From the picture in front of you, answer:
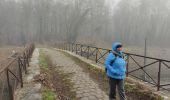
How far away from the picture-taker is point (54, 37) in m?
49.0

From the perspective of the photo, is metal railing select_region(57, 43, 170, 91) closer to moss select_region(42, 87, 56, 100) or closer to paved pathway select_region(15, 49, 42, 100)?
moss select_region(42, 87, 56, 100)

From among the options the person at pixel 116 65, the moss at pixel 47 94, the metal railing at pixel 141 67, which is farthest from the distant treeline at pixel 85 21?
the person at pixel 116 65

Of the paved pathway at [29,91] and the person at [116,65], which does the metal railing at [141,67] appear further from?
the paved pathway at [29,91]

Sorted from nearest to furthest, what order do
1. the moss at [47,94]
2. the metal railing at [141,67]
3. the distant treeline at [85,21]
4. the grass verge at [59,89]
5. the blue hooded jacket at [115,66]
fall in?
the blue hooded jacket at [115,66], the moss at [47,94], the grass verge at [59,89], the metal railing at [141,67], the distant treeline at [85,21]

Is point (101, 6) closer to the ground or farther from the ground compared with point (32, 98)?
farther from the ground

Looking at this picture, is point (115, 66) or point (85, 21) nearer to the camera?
point (115, 66)

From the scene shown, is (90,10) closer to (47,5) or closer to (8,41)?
(47,5)

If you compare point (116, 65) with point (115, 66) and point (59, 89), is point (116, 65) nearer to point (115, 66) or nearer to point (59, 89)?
point (115, 66)

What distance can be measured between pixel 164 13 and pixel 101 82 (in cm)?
5095

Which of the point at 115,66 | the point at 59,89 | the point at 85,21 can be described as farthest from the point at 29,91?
the point at 85,21

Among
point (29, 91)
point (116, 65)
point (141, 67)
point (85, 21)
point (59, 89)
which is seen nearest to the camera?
point (116, 65)

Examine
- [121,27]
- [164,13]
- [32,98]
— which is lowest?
[32,98]

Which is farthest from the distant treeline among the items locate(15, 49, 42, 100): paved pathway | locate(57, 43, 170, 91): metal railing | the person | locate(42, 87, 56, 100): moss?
the person

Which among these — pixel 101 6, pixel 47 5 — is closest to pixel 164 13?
pixel 101 6
